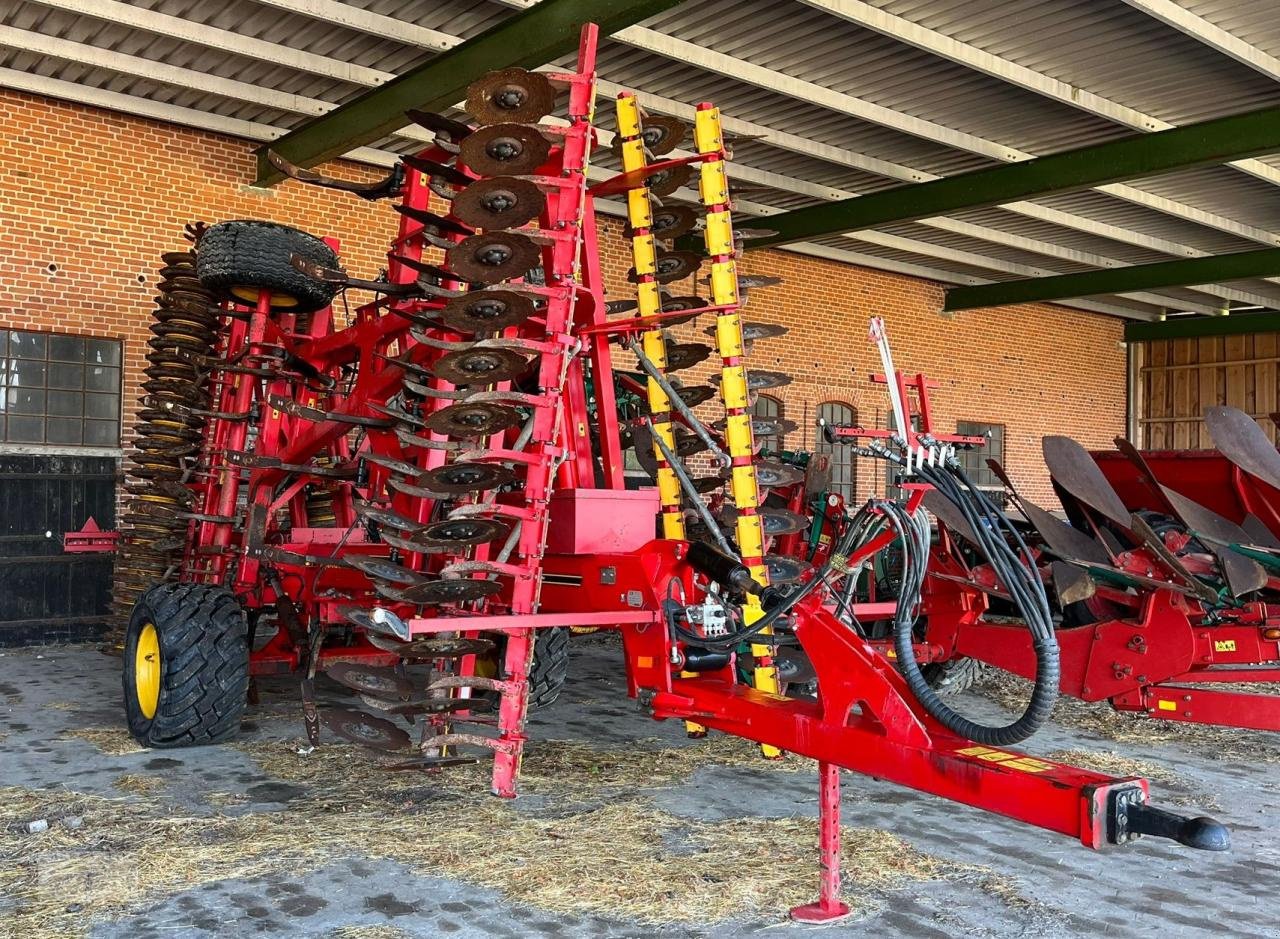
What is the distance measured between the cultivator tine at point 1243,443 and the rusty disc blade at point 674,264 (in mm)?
2615

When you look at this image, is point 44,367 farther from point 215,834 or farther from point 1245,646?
point 1245,646

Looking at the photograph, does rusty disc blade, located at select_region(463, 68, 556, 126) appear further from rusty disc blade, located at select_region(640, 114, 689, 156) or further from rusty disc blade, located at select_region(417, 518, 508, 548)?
rusty disc blade, located at select_region(417, 518, 508, 548)

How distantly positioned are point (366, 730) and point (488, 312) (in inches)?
67.2

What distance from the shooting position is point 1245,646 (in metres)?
5.39

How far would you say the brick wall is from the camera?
969 centimetres

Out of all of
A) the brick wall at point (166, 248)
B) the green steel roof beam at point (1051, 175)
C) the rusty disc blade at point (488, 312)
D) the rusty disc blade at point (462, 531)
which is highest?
the green steel roof beam at point (1051, 175)

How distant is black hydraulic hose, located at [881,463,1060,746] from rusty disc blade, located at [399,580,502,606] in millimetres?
1481

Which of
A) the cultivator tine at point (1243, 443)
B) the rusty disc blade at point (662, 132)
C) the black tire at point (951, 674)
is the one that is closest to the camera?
the rusty disc blade at point (662, 132)

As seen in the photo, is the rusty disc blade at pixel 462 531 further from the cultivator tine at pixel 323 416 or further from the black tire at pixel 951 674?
the black tire at pixel 951 674

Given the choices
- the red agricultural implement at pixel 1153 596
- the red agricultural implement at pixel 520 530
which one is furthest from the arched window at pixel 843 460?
the red agricultural implement at pixel 520 530

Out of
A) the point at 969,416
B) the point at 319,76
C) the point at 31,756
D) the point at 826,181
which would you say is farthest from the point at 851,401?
the point at 31,756

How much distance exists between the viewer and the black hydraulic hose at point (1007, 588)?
3113mm

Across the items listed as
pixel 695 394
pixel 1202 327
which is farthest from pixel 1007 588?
pixel 1202 327

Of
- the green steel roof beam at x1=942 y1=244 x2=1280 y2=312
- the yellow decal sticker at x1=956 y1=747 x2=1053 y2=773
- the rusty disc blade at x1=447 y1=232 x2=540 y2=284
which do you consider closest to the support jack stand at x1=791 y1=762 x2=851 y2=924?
the yellow decal sticker at x1=956 y1=747 x2=1053 y2=773
